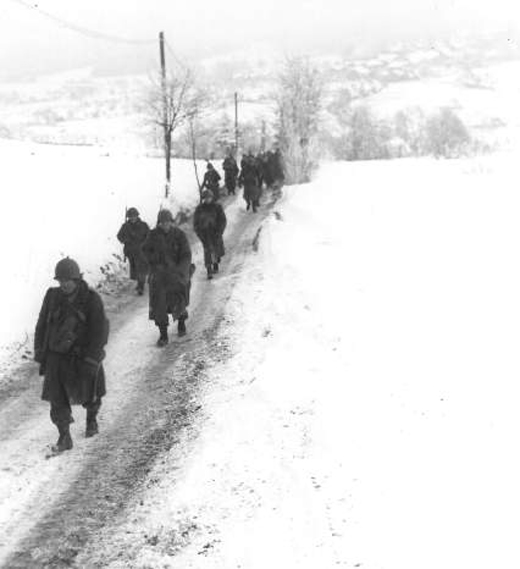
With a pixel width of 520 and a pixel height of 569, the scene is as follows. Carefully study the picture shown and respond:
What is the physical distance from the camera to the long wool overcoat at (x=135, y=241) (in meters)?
12.9

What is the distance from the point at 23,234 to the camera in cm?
1320

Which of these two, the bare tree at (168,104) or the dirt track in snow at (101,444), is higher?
the bare tree at (168,104)

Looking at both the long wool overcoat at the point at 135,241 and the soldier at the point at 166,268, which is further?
the long wool overcoat at the point at 135,241

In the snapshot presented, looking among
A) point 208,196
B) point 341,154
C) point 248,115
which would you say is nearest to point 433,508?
point 208,196

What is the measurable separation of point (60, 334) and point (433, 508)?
3.76 m

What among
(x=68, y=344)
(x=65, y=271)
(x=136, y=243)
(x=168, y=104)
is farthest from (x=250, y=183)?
(x=68, y=344)

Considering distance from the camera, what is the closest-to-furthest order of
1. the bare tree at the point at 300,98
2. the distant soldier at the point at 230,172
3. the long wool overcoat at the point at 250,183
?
the long wool overcoat at the point at 250,183 < the distant soldier at the point at 230,172 < the bare tree at the point at 300,98

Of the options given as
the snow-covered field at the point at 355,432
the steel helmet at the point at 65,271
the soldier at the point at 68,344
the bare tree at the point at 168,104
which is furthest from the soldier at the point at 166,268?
the bare tree at the point at 168,104

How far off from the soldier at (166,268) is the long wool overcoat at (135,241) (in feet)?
9.70

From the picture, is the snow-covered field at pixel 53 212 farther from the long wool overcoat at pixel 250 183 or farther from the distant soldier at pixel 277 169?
the distant soldier at pixel 277 169

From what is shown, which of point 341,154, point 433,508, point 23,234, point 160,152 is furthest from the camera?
point 341,154

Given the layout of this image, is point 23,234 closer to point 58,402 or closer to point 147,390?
point 147,390

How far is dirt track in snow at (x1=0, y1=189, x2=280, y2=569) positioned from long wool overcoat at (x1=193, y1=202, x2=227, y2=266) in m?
3.48

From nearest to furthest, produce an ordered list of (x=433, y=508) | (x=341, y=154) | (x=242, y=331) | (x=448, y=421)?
(x=433, y=508) → (x=448, y=421) → (x=242, y=331) → (x=341, y=154)
